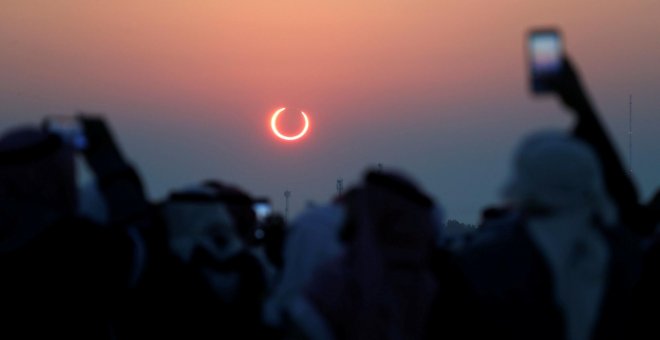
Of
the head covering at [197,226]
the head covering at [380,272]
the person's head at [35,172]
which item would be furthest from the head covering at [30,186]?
the head covering at [380,272]

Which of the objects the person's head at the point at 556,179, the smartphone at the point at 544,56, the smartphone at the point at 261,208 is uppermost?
the smartphone at the point at 544,56

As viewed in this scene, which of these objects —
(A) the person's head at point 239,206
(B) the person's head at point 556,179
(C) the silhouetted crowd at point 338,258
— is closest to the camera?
(B) the person's head at point 556,179

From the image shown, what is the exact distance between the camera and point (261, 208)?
7.54 m

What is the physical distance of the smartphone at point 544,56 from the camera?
17.4 ft

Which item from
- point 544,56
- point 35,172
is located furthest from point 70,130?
point 544,56

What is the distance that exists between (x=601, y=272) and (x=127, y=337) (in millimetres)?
2702

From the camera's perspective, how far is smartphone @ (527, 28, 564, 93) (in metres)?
5.30

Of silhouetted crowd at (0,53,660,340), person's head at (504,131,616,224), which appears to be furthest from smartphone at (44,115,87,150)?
person's head at (504,131,616,224)

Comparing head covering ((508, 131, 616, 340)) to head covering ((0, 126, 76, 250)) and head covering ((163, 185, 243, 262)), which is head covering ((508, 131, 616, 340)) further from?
head covering ((0, 126, 76, 250))

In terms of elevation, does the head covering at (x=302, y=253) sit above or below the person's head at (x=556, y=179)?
below

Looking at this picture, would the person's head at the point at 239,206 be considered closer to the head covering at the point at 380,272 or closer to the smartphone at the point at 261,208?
the smartphone at the point at 261,208

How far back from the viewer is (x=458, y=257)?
5.39 m

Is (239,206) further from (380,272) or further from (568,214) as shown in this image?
(568,214)

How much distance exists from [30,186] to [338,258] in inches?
65.9
